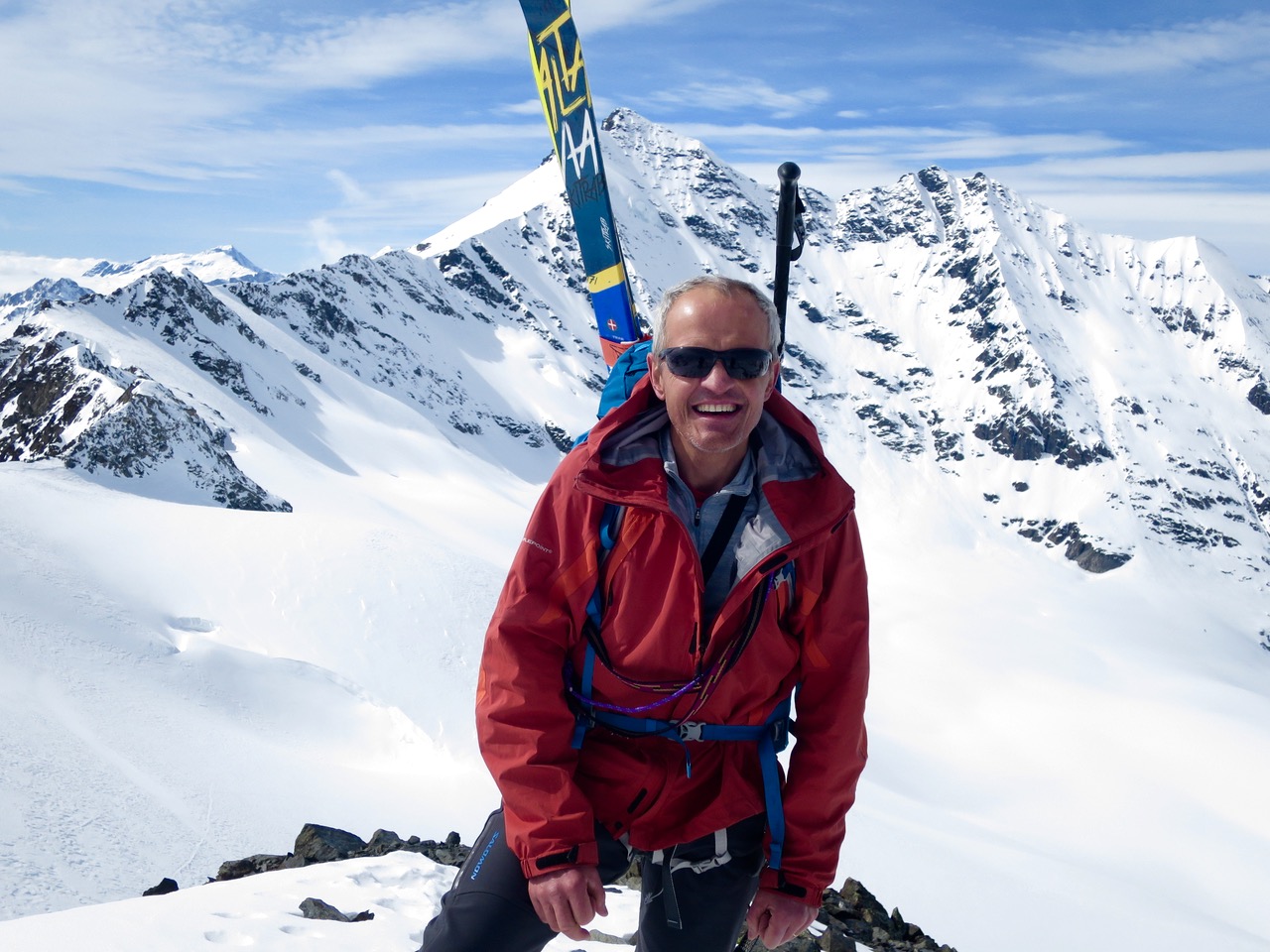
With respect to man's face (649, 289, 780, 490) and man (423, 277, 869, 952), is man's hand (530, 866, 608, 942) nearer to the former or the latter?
man (423, 277, 869, 952)

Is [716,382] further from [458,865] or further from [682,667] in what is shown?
[458,865]

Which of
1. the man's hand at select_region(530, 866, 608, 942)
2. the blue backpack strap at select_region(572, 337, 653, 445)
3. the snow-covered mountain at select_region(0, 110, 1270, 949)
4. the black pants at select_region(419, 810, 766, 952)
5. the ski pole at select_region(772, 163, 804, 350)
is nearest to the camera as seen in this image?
the man's hand at select_region(530, 866, 608, 942)

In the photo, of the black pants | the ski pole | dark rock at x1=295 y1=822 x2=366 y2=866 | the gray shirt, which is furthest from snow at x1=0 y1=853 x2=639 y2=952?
the ski pole

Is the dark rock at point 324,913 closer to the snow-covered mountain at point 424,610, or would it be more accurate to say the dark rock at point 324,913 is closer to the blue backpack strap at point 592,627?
the blue backpack strap at point 592,627

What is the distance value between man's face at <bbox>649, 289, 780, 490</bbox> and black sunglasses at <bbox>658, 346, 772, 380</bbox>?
0.01 m

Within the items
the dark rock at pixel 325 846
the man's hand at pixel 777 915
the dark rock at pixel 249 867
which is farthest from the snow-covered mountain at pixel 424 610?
the man's hand at pixel 777 915

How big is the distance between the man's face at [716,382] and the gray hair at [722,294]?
2 centimetres

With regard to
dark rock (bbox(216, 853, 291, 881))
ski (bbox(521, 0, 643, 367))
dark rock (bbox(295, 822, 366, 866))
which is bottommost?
dark rock (bbox(216, 853, 291, 881))

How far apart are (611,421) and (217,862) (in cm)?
1070

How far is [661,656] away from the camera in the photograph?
10.3 feet

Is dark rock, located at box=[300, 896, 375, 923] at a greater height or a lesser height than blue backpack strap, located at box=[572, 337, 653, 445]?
lesser

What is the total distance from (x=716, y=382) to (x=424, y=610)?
755 inches

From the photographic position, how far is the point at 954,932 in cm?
1410

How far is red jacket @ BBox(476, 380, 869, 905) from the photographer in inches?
122
